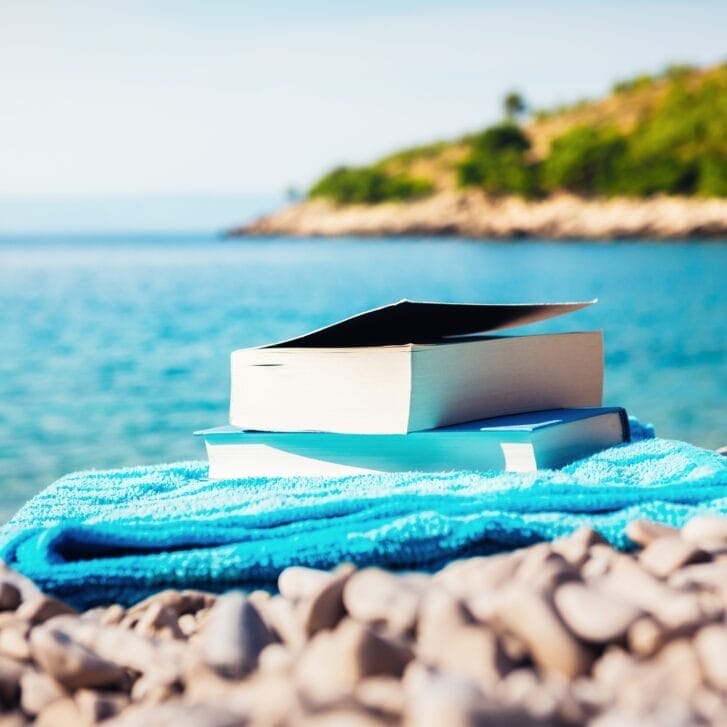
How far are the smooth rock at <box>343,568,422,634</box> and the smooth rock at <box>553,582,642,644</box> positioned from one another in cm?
11

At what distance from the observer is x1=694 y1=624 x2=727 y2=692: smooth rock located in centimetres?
76

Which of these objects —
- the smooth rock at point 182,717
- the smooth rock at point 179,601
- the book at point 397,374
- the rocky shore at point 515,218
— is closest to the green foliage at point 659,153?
the rocky shore at point 515,218

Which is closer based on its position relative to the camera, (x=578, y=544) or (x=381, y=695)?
(x=381, y=695)

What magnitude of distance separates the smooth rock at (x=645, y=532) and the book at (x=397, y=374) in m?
0.35

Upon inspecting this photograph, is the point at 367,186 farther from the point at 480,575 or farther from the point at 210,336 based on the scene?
the point at 480,575

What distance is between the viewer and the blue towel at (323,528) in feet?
3.71

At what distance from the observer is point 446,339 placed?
1.61 meters

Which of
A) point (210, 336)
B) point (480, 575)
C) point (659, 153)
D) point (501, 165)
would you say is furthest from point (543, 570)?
point (501, 165)

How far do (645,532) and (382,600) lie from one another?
33 centimetres

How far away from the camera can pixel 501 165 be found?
162 feet

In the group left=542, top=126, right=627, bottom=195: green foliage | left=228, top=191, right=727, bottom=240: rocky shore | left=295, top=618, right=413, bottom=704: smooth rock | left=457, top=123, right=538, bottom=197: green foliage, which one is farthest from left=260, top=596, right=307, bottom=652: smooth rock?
left=457, top=123, right=538, bottom=197: green foliage

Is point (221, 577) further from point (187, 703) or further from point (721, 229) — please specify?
point (721, 229)

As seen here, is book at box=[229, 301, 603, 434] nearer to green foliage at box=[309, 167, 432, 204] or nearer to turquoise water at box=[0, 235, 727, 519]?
turquoise water at box=[0, 235, 727, 519]

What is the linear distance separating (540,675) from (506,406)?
0.75 m
